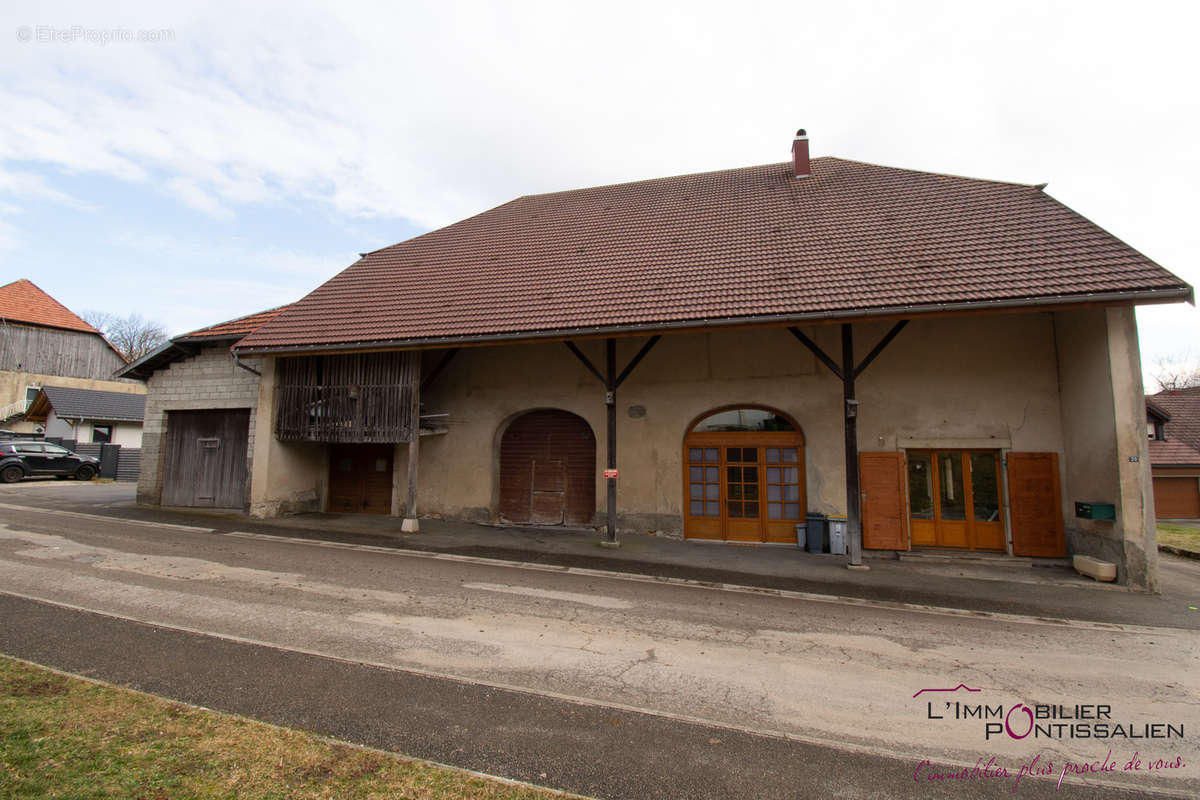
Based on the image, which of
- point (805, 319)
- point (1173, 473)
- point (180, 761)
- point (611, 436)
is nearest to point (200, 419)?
point (611, 436)

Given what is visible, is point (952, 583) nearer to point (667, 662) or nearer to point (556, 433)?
point (667, 662)

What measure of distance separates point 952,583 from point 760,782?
681 cm

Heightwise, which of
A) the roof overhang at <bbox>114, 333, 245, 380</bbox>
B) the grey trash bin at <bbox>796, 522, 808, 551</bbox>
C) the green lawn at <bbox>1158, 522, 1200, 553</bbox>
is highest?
the roof overhang at <bbox>114, 333, 245, 380</bbox>

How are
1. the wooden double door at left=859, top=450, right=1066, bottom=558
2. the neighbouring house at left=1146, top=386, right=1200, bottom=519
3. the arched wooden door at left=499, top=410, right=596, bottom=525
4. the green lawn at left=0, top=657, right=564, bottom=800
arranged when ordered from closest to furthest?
the green lawn at left=0, top=657, right=564, bottom=800, the wooden double door at left=859, top=450, right=1066, bottom=558, the arched wooden door at left=499, top=410, right=596, bottom=525, the neighbouring house at left=1146, top=386, right=1200, bottom=519

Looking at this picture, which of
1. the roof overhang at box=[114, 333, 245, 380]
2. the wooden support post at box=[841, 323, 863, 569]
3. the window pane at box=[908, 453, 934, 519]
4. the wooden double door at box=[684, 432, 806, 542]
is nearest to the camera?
the wooden support post at box=[841, 323, 863, 569]

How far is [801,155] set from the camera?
13.8 meters

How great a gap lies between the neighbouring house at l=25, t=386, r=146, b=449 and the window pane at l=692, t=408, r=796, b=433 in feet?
93.4

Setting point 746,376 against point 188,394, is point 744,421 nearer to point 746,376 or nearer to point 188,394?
point 746,376

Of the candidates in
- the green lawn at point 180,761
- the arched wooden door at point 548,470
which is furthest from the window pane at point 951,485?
the green lawn at point 180,761

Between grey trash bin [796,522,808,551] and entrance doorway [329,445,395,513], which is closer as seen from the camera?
grey trash bin [796,522,808,551]

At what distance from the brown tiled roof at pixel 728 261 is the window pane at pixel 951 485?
11.3 ft

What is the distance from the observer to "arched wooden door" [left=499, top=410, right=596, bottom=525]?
477 inches

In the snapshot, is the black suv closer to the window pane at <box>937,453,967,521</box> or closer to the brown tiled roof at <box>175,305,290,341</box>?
the brown tiled roof at <box>175,305,290,341</box>

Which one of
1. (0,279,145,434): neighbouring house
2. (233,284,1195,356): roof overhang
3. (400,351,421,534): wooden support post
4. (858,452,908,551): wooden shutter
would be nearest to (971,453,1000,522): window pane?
(858,452,908,551): wooden shutter
